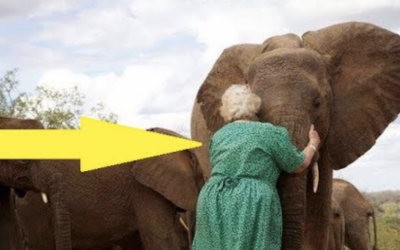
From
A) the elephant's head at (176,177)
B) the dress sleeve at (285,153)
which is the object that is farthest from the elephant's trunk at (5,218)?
the dress sleeve at (285,153)

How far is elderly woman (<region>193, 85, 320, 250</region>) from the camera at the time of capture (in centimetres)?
586

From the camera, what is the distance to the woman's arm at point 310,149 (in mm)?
6086

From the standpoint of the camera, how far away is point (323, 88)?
277 inches

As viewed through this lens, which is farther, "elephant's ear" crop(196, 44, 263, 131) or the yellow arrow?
"elephant's ear" crop(196, 44, 263, 131)

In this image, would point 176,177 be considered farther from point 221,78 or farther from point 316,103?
point 316,103

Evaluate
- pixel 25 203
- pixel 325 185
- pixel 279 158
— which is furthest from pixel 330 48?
pixel 25 203

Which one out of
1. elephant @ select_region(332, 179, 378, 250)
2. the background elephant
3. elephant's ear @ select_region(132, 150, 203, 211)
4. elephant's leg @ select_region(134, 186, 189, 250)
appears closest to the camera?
elephant's ear @ select_region(132, 150, 203, 211)

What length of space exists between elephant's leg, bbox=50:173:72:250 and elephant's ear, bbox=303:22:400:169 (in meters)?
3.01

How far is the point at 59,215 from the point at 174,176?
5.49 feet

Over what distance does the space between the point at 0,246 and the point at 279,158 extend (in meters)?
3.92

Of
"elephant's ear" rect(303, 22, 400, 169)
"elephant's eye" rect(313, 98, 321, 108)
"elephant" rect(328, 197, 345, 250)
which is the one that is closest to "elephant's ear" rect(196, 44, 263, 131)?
"elephant's ear" rect(303, 22, 400, 169)

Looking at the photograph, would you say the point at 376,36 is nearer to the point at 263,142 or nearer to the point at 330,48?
the point at 330,48

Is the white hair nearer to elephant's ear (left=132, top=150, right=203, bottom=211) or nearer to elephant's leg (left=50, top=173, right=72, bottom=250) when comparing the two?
elephant's leg (left=50, top=173, right=72, bottom=250)

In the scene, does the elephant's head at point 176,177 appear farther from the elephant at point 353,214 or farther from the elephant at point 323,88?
the elephant at point 353,214
